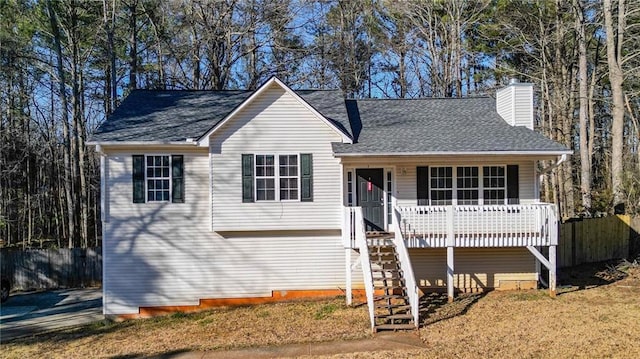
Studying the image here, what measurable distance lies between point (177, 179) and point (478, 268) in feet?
29.4

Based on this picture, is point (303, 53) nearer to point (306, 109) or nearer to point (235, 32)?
point (235, 32)

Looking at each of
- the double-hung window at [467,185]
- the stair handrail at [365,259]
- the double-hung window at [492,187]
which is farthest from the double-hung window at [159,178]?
the double-hung window at [492,187]

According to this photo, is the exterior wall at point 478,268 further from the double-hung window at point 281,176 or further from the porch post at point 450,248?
the double-hung window at point 281,176

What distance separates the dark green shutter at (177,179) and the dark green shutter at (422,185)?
6632mm

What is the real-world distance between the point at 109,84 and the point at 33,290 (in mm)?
11553

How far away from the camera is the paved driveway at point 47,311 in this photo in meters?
12.5

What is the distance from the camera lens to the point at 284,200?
12.5m

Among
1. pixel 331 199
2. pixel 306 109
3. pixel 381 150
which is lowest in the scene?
pixel 331 199

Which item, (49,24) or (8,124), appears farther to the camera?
(8,124)

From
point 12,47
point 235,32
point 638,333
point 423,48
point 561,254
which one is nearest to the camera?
point 638,333

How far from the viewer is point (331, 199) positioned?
12594 mm

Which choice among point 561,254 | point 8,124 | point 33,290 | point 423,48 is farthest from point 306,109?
point 8,124

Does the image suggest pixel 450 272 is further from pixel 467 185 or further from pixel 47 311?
pixel 47 311

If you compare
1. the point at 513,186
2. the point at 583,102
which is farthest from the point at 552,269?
the point at 583,102
